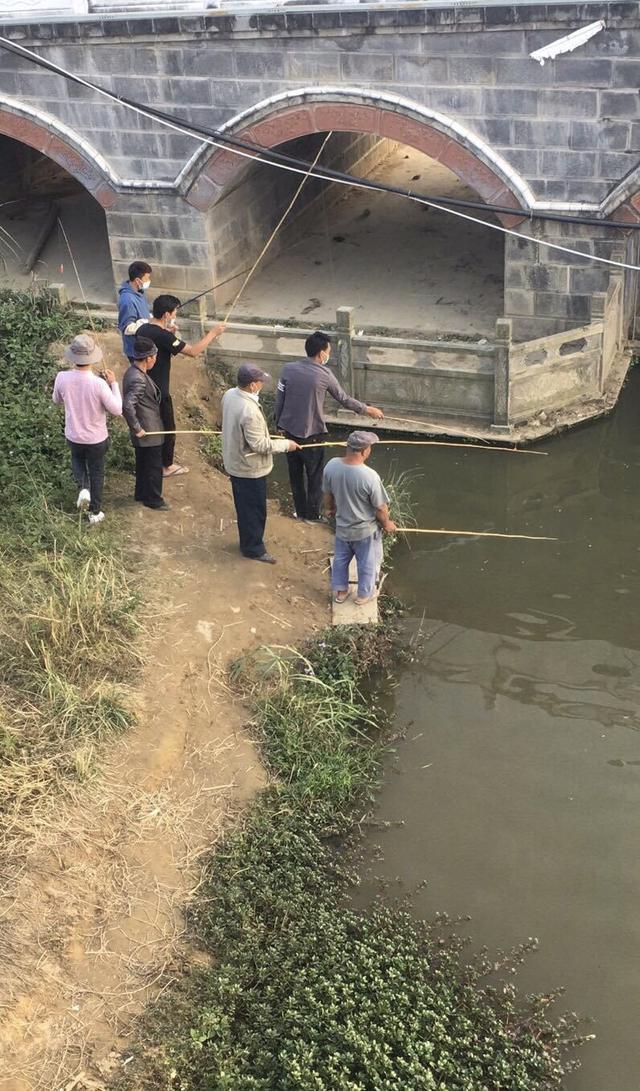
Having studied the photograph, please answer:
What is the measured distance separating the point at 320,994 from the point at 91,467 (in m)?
4.76

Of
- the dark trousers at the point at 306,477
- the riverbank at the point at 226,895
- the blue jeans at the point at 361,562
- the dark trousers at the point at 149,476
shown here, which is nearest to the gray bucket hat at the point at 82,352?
the dark trousers at the point at 149,476

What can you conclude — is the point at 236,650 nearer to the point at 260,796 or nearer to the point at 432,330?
the point at 260,796

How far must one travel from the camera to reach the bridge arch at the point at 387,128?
1140cm

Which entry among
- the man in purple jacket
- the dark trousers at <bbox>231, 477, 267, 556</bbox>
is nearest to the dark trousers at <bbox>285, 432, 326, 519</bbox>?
the man in purple jacket

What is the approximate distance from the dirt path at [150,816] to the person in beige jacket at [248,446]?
51 centimetres

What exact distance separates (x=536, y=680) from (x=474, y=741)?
33.5 inches

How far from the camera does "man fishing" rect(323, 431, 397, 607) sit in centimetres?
757

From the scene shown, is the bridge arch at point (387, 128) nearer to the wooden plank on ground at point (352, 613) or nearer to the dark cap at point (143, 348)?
the dark cap at point (143, 348)

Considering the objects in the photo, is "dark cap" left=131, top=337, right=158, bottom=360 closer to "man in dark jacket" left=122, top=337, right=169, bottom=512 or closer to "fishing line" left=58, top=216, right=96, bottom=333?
"man in dark jacket" left=122, top=337, right=169, bottom=512

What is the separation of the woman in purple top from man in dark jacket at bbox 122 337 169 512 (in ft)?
0.39

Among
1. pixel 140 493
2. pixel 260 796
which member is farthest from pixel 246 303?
pixel 260 796

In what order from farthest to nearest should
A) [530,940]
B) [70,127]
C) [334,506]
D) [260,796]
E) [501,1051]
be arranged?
[70,127] < [334,506] < [260,796] < [530,940] < [501,1051]

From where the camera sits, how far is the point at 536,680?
26.1ft

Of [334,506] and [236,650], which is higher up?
[334,506]
